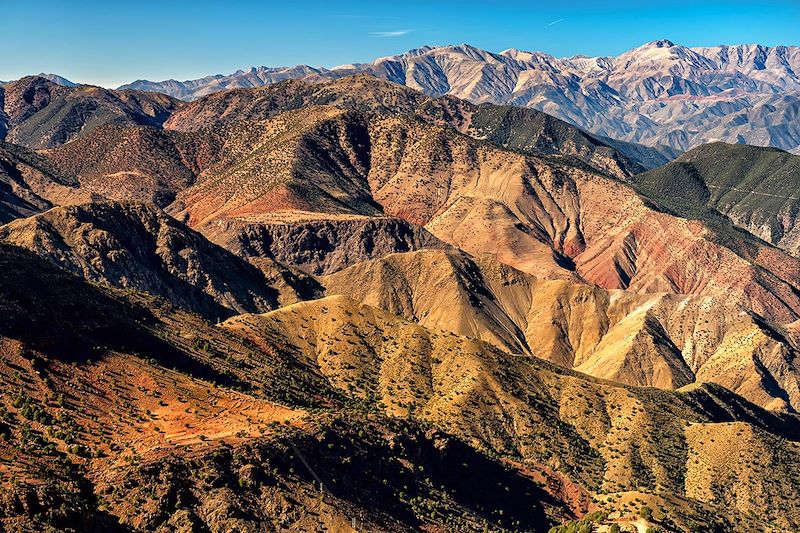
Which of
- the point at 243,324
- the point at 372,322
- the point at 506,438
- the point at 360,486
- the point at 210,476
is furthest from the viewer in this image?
the point at 372,322

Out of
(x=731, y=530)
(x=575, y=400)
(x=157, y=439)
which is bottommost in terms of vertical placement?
(x=731, y=530)

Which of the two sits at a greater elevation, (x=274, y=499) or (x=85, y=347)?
(x=85, y=347)

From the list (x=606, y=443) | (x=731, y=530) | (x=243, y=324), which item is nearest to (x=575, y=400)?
(x=606, y=443)

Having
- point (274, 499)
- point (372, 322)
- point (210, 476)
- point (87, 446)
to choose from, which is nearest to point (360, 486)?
point (274, 499)

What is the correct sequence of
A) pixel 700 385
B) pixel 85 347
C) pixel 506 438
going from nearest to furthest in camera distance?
1. pixel 85 347
2. pixel 506 438
3. pixel 700 385

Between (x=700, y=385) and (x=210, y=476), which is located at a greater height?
(x=210, y=476)

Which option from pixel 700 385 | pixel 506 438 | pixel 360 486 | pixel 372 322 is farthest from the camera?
pixel 700 385

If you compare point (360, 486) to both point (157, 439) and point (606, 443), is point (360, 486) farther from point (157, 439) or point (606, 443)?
point (606, 443)

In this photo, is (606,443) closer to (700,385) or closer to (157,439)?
(700,385)

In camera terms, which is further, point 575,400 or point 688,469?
point 575,400
